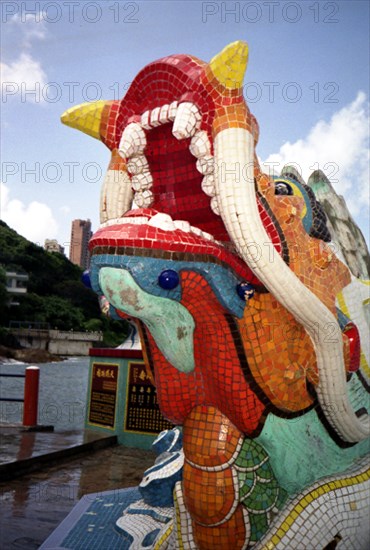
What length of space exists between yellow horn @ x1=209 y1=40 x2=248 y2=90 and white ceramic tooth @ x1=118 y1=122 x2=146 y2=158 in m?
0.49

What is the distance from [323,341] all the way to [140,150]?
1322 millimetres

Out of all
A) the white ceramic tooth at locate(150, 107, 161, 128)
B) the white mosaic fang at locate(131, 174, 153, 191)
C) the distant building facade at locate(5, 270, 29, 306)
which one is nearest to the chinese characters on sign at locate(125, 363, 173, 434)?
the white mosaic fang at locate(131, 174, 153, 191)

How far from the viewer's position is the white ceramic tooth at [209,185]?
8.66ft

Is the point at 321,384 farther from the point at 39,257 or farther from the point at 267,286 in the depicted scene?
the point at 39,257

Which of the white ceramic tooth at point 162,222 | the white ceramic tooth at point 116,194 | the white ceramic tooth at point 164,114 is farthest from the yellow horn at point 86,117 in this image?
the white ceramic tooth at point 162,222

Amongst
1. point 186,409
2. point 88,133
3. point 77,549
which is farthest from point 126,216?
point 77,549

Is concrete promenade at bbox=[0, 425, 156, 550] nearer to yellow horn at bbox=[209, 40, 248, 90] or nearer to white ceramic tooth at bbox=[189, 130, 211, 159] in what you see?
white ceramic tooth at bbox=[189, 130, 211, 159]

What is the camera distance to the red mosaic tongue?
2.79 meters

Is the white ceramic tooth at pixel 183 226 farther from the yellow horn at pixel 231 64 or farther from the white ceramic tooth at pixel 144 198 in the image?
the yellow horn at pixel 231 64

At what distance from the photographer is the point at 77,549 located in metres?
3.67

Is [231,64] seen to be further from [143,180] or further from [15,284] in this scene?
[15,284]

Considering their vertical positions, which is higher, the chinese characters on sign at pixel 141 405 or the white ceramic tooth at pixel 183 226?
the white ceramic tooth at pixel 183 226

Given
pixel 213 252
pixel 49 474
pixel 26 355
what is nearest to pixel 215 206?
pixel 213 252

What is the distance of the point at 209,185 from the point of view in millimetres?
2650
